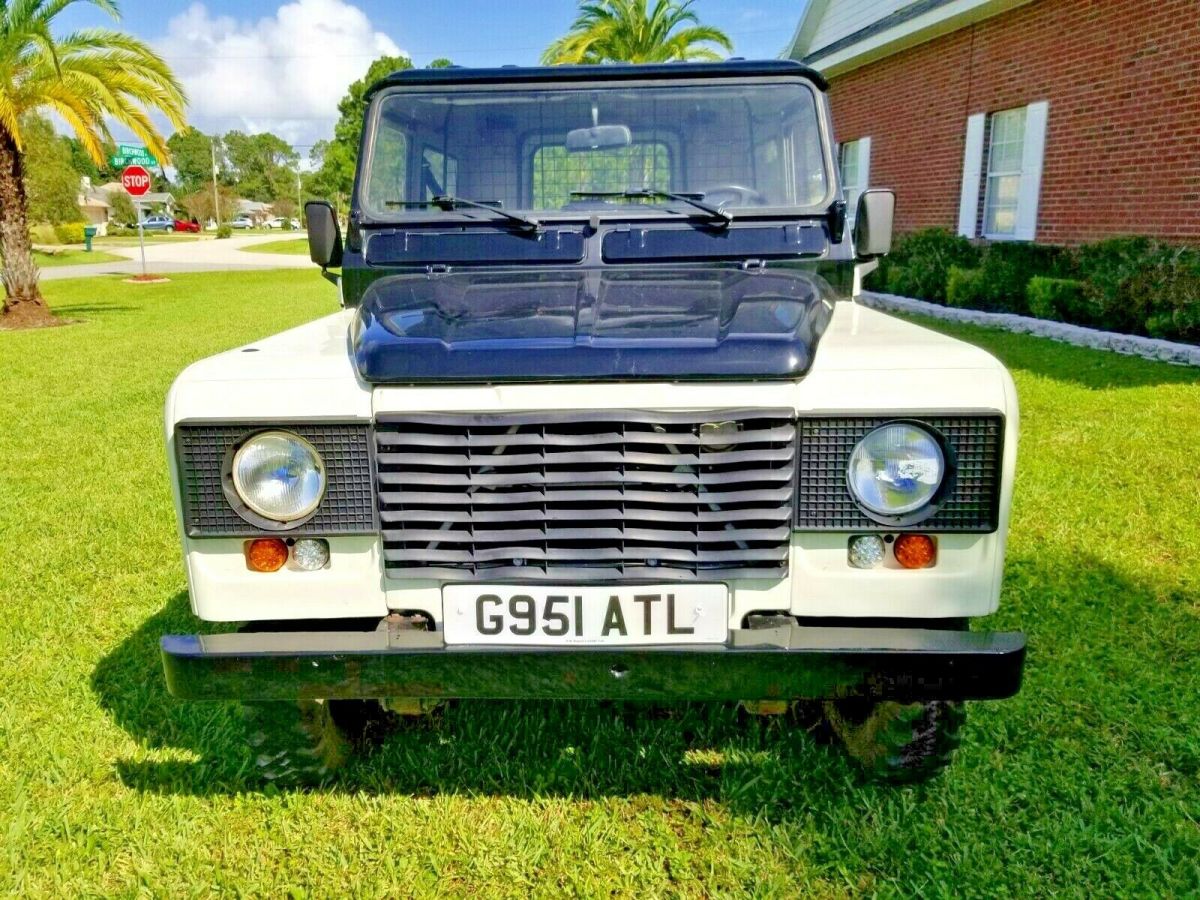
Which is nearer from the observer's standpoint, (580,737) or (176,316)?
(580,737)

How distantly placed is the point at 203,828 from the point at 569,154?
2.33 m

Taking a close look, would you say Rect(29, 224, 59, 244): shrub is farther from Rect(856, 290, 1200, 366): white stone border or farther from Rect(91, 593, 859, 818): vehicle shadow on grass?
Rect(91, 593, 859, 818): vehicle shadow on grass

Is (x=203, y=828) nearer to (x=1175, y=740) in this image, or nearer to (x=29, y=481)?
(x=1175, y=740)

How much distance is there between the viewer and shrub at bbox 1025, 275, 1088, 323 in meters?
10.5

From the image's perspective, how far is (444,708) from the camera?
129 inches

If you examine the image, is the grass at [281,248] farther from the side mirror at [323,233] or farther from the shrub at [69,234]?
the side mirror at [323,233]

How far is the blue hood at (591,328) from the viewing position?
216cm

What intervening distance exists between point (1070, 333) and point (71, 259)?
37.5 meters

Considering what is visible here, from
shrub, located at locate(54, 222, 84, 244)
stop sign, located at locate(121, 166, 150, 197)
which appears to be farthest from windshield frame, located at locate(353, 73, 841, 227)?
shrub, located at locate(54, 222, 84, 244)

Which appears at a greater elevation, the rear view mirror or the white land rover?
the rear view mirror

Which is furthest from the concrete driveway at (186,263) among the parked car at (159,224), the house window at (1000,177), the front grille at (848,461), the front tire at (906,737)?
the parked car at (159,224)

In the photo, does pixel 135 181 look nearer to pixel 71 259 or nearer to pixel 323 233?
pixel 71 259

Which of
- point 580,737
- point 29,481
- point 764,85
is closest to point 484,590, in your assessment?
point 580,737

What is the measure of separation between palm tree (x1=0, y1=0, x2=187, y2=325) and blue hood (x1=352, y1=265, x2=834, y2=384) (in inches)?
586
